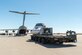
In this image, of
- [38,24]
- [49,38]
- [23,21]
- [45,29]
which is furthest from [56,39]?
[23,21]

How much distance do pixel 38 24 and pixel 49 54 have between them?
68.1ft

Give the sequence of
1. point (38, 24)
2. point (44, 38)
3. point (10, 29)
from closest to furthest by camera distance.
Answer: point (44, 38) < point (38, 24) < point (10, 29)

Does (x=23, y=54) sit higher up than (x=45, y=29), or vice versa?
(x=45, y=29)

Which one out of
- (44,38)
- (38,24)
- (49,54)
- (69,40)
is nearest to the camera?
(49,54)

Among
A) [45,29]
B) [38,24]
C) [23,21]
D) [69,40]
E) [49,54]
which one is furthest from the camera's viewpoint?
[23,21]

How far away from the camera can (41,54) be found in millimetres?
11898

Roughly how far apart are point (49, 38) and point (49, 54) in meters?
8.25

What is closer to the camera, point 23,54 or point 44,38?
point 23,54

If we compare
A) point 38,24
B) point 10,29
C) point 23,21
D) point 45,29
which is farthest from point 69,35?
point 10,29

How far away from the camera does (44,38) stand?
21.6 meters

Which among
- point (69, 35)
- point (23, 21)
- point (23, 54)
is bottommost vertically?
point (23, 54)

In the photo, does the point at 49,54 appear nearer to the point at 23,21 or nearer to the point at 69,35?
the point at 69,35

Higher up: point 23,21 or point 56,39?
point 23,21

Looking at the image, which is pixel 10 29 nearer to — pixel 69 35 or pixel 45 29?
pixel 45 29
